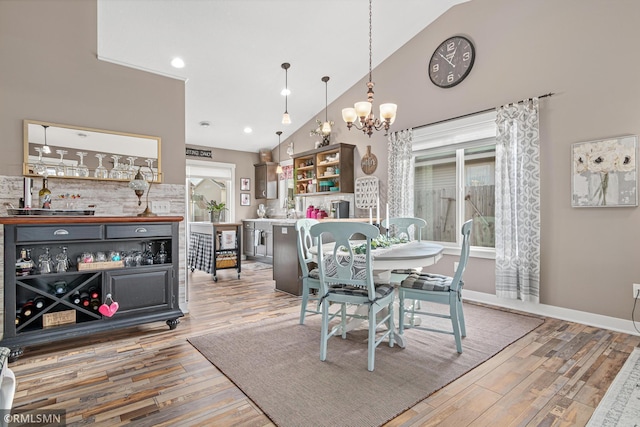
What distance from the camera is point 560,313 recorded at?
3406mm

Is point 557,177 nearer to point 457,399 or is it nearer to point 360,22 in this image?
point 457,399

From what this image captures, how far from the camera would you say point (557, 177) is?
11.2 feet

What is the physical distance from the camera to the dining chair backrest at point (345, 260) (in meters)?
2.25

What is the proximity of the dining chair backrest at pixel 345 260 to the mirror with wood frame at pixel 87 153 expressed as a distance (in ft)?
6.70

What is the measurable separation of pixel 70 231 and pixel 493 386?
10.5ft

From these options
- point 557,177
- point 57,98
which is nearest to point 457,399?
point 557,177

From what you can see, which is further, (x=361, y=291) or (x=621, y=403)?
(x=361, y=291)

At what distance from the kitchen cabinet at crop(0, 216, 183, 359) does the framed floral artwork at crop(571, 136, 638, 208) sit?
385 centimetres

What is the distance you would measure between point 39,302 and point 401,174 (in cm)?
415

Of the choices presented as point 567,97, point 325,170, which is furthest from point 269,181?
point 567,97

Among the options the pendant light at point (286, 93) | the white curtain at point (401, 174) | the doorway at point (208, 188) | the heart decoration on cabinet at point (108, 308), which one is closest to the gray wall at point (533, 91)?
the white curtain at point (401, 174)

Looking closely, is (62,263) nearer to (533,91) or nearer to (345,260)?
(345,260)

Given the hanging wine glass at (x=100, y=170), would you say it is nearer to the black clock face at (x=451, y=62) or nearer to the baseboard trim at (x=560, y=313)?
the black clock face at (x=451, y=62)

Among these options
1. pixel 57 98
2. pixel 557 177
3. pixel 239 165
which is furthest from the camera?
pixel 239 165
